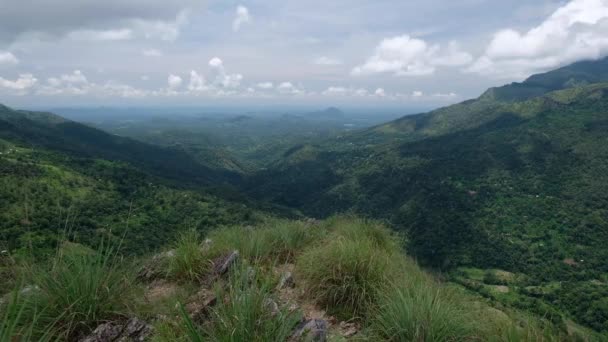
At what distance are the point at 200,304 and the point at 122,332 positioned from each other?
754 mm

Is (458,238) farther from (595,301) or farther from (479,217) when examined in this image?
(595,301)

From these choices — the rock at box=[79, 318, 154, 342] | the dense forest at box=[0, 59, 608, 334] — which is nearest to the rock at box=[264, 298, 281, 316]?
the rock at box=[79, 318, 154, 342]

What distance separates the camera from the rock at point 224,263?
13.6 ft

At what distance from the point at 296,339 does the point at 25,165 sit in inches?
2601

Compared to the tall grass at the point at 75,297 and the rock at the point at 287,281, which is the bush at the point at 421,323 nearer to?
the rock at the point at 287,281

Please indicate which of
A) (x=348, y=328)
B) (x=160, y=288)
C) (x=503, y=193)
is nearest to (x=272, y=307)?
(x=348, y=328)

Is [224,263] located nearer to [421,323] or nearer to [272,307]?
[272,307]

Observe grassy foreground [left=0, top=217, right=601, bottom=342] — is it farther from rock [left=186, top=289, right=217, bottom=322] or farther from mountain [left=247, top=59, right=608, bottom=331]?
mountain [left=247, top=59, right=608, bottom=331]

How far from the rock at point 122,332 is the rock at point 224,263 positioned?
52.7 inches

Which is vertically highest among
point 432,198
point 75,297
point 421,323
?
point 75,297

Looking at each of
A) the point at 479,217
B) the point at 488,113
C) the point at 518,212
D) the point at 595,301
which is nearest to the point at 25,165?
the point at 595,301

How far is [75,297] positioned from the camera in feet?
9.00

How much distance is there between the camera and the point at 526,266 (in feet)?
180

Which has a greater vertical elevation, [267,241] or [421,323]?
[421,323]
